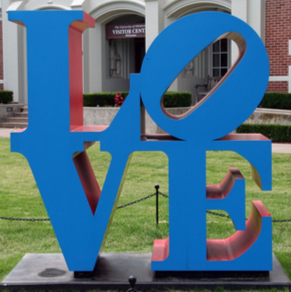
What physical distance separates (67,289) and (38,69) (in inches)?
71.3

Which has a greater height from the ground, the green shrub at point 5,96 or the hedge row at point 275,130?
the green shrub at point 5,96

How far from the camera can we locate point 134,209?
24.5 feet

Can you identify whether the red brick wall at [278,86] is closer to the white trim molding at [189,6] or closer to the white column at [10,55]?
the white trim molding at [189,6]

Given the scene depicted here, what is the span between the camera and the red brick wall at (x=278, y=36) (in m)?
17.1

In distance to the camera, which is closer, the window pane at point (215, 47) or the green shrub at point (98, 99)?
the green shrub at point (98, 99)

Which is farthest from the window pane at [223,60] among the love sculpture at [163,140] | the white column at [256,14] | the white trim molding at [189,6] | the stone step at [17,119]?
the love sculpture at [163,140]

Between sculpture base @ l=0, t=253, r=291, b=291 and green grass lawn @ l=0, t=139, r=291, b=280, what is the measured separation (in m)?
0.47

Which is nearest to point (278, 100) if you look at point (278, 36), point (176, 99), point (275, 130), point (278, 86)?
point (278, 86)

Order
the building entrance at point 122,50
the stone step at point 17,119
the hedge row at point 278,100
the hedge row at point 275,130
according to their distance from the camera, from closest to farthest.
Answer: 1. the hedge row at point 275,130
2. the hedge row at point 278,100
3. the stone step at point 17,119
4. the building entrance at point 122,50

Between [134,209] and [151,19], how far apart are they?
490 inches

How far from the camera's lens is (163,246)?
15.5ft

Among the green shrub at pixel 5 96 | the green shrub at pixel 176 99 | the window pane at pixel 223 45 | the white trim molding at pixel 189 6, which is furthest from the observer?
the window pane at pixel 223 45

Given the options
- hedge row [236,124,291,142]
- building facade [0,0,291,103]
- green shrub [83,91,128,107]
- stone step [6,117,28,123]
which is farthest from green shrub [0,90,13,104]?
hedge row [236,124,291,142]

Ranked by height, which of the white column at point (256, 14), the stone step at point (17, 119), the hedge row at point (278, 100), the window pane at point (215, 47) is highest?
the white column at point (256, 14)
